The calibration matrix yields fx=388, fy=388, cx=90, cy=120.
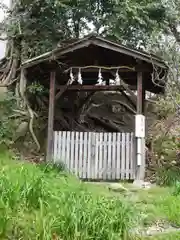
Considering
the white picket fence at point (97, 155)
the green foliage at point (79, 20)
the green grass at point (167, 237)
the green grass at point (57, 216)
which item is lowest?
the green grass at point (167, 237)

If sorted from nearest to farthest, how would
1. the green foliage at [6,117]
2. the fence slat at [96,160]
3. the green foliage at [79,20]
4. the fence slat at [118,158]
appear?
the fence slat at [118,158], the fence slat at [96,160], the green foliage at [6,117], the green foliage at [79,20]

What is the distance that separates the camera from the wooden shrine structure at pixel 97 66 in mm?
10484

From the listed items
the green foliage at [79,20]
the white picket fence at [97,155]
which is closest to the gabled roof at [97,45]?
the white picket fence at [97,155]

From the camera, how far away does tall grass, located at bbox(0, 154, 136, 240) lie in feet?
13.4

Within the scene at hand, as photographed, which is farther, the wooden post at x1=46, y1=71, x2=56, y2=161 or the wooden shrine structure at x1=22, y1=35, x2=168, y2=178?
the wooden post at x1=46, y1=71, x2=56, y2=161

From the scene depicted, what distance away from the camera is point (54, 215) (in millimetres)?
4359

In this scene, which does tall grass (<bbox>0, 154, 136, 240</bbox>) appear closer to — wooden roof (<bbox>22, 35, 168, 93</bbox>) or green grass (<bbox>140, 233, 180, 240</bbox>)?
green grass (<bbox>140, 233, 180, 240</bbox>)

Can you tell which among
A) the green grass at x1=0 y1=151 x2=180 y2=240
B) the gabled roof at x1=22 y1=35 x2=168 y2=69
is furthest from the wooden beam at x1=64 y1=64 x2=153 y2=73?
the green grass at x1=0 y1=151 x2=180 y2=240

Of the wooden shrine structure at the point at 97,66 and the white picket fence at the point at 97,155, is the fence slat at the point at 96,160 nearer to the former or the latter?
the white picket fence at the point at 97,155

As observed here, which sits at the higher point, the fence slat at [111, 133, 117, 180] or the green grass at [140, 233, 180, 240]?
the fence slat at [111, 133, 117, 180]

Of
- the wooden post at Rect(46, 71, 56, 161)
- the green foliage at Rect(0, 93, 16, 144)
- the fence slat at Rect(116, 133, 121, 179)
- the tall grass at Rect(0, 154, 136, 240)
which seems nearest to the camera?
the tall grass at Rect(0, 154, 136, 240)

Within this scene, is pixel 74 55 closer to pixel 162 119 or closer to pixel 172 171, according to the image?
pixel 172 171

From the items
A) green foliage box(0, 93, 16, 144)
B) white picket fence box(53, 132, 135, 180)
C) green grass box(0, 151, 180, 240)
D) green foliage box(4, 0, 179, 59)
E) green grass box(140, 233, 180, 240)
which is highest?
green foliage box(4, 0, 179, 59)

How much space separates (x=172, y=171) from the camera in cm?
1023
